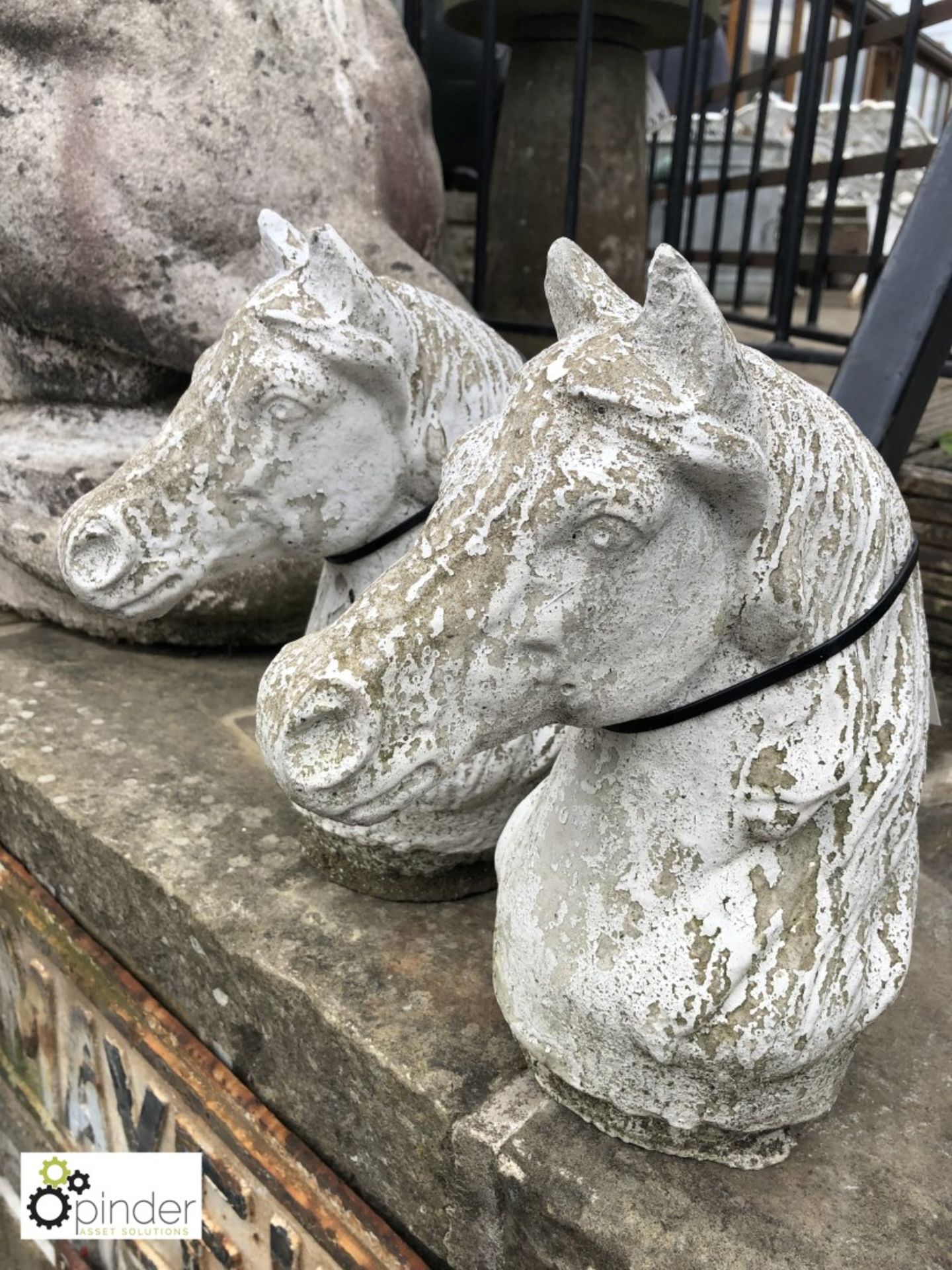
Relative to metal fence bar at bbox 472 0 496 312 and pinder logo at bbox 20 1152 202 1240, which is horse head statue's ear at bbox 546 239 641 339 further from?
metal fence bar at bbox 472 0 496 312

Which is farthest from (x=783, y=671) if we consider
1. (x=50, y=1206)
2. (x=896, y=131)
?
(x=896, y=131)

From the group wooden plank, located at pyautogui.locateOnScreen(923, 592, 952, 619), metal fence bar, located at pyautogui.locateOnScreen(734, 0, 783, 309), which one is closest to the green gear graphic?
wooden plank, located at pyautogui.locateOnScreen(923, 592, 952, 619)

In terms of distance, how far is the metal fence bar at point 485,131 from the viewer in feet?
6.65

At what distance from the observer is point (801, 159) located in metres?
1.98

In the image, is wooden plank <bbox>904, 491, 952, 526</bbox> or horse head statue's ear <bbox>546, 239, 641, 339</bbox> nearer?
horse head statue's ear <bbox>546, 239, 641, 339</bbox>

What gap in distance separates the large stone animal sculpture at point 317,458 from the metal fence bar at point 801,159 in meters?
1.07

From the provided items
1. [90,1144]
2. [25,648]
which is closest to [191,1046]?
[90,1144]

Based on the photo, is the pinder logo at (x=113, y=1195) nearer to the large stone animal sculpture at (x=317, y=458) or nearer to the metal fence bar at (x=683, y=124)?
the large stone animal sculpture at (x=317, y=458)

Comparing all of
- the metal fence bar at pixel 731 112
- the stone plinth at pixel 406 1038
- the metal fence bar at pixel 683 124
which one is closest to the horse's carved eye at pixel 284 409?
the stone plinth at pixel 406 1038

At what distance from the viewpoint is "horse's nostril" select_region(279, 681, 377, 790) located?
2.24 ft

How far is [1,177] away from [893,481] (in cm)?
140

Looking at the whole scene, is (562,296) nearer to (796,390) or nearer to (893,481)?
(796,390)

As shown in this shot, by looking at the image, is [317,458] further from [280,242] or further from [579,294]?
[579,294]

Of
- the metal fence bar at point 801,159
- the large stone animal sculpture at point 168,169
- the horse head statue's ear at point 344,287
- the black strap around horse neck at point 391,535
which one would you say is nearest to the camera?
the horse head statue's ear at point 344,287
